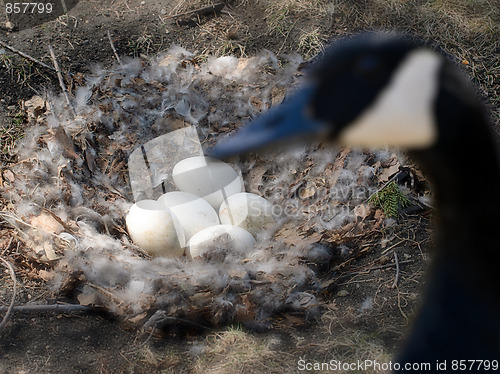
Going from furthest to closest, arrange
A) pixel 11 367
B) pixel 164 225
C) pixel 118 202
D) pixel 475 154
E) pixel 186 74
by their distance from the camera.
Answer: pixel 186 74, pixel 118 202, pixel 164 225, pixel 11 367, pixel 475 154

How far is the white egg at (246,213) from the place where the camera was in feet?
8.50

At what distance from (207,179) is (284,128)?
1.52 metres

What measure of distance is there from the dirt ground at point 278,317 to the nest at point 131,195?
98 millimetres

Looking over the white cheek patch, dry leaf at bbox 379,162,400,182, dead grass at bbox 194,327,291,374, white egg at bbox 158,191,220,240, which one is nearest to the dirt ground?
dead grass at bbox 194,327,291,374

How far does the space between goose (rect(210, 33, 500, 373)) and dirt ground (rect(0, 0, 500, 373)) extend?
0.82 metres

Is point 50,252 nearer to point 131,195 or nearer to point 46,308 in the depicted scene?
point 46,308

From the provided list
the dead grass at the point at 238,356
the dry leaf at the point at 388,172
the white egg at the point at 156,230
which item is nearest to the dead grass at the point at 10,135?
the white egg at the point at 156,230

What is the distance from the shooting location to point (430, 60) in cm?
114

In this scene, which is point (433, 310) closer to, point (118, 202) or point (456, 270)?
point (456, 270)

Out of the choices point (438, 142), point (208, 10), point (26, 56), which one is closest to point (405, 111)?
point (438, 142)

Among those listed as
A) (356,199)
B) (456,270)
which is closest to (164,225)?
(356,199)

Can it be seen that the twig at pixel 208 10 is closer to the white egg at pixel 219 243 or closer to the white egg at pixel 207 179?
the white egg at pixel 207 179

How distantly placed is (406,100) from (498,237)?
0.36 metres

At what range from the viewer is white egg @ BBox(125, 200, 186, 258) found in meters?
2.41
